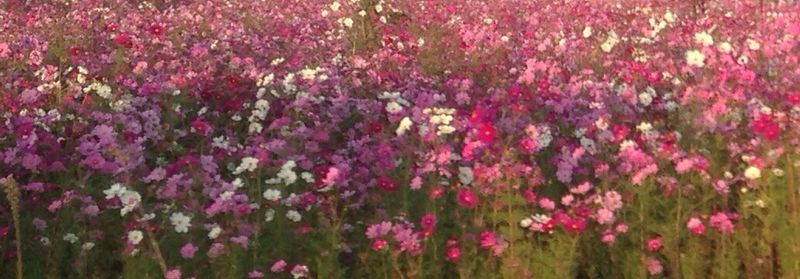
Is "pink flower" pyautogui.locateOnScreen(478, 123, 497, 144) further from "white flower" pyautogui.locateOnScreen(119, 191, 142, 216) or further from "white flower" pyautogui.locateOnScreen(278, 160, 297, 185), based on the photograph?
"white flower" pyautogui.locateOnScreen(119, 191, 142, 216)

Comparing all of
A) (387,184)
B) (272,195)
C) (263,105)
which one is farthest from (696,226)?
(263,105)

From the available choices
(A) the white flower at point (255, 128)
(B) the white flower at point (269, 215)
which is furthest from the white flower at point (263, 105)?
(B) the white flower at point (269, 215)

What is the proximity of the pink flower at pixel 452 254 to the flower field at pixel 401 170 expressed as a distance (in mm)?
14

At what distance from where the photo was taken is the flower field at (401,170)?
3.92 meters

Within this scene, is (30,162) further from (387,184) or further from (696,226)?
(696,226)

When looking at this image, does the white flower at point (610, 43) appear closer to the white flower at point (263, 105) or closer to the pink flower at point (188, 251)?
the white flower at point (263, 105)

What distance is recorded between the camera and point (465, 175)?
4.35 metres

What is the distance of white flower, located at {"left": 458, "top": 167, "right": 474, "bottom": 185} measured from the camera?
4.33 meters

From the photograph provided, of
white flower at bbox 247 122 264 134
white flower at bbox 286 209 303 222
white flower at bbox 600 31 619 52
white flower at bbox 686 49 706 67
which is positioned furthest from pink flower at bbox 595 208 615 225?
white flower at bbox 600 31 619 52

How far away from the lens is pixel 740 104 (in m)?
4.99

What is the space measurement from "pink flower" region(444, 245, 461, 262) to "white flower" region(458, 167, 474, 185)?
1.37 feet

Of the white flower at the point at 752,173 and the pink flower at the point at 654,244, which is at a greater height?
the white flower at the point at 752,173

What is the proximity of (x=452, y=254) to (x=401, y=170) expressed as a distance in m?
1.06

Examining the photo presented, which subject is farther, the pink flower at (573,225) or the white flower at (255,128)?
the white flower at (255,128)
